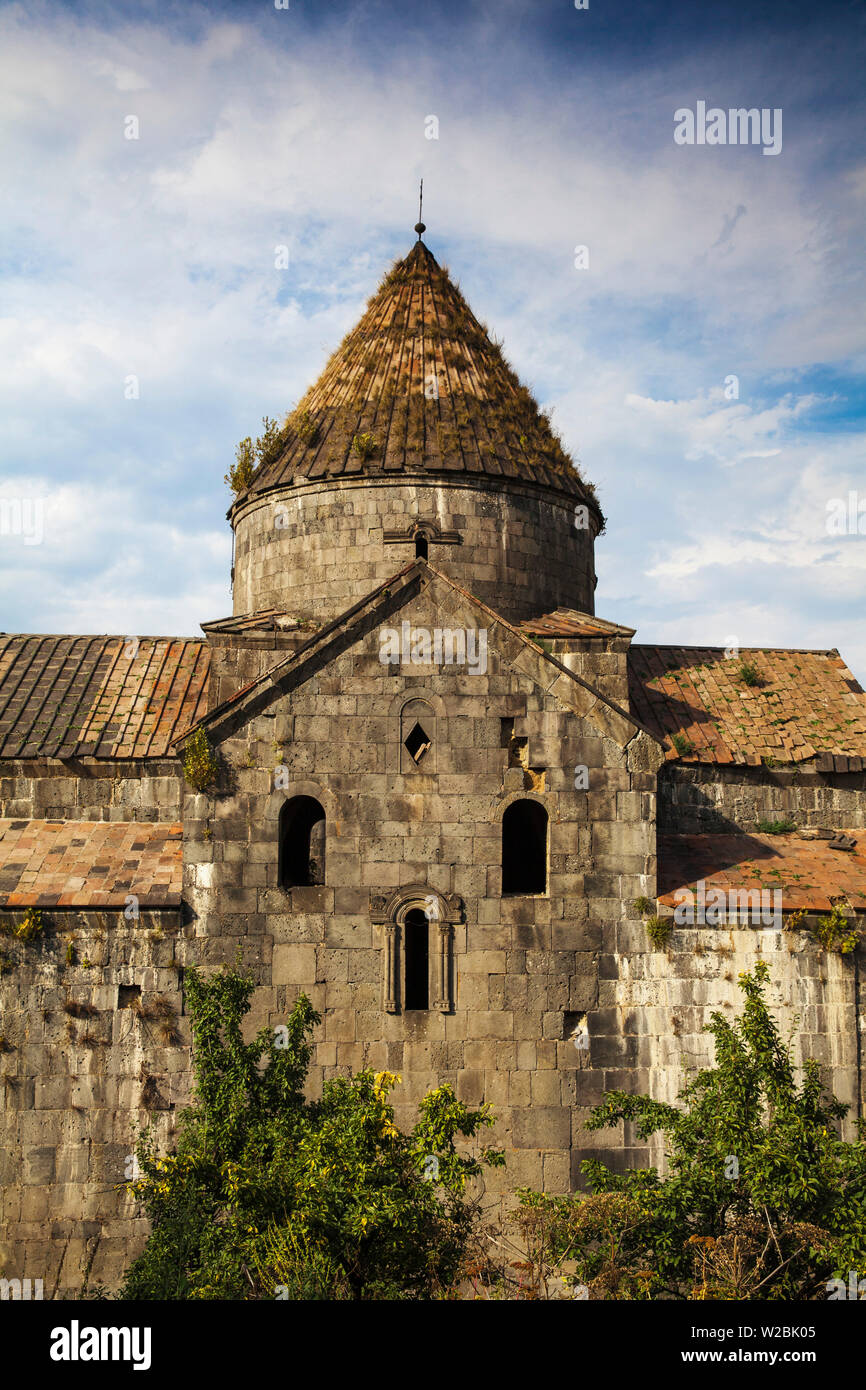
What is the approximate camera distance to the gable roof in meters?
11.6

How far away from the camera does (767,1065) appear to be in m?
8.94

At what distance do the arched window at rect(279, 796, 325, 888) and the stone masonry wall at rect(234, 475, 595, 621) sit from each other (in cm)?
266

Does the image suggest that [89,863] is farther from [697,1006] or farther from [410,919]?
[697,1006]

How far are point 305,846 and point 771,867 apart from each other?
4864 mm

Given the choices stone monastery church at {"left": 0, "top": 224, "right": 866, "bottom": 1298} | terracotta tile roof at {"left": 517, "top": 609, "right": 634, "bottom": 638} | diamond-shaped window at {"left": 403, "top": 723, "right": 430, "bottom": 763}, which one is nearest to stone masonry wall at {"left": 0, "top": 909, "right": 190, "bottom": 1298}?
stone monastery church at {"left": 0, "top": 224, "right": 866, "bottom": 1298}

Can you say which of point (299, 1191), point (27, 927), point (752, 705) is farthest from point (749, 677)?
point (299, 1191)

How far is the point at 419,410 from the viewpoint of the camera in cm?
1448

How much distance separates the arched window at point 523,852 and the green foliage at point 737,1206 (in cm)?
356

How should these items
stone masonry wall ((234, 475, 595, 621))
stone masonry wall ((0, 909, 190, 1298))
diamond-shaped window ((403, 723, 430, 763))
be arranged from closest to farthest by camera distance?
1. stone masonry wall ((0, 909, 190, 1298))
2. diamond-shaped window ((403, 723, 430, 763))
3. stone masonry wall ((234, 475, 595, 621))

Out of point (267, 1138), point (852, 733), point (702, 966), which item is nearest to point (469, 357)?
point (852, 733)

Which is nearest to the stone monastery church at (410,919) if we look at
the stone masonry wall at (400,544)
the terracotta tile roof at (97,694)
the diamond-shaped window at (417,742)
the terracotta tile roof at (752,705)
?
the diamond-shaped window at (417,742)

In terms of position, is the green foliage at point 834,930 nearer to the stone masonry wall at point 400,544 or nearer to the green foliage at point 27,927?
the stone masonry wall at point 400,544

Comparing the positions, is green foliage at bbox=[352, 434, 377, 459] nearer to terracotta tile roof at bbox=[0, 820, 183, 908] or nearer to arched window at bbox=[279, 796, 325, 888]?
arched window at bbox=[279, 796, 325, 888]
